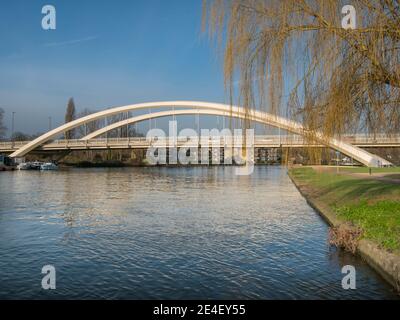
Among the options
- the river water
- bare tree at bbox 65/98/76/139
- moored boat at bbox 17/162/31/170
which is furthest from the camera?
bare tree at bbox 65/98/76/139

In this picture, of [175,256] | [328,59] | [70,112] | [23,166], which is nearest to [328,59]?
[328,59]

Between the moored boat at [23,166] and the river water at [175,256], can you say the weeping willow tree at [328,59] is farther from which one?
the moored boat at [23,166]

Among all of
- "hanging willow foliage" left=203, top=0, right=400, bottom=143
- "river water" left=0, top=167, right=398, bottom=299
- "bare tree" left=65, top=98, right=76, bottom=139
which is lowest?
"river water" left=0, top=167, right=398, bottom=299

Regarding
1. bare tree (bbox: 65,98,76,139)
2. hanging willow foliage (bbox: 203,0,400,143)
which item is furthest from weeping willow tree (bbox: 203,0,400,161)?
bare tree (bbox: 65,98,76,139)

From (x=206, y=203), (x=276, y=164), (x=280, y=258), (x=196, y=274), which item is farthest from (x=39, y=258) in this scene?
(x=276, y=164)

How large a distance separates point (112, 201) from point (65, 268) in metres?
11.0

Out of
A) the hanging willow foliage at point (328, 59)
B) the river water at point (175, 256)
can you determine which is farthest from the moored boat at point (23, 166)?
the hanging willow foliage at point (328, 59)

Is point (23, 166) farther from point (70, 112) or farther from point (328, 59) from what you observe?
point (328, 59)

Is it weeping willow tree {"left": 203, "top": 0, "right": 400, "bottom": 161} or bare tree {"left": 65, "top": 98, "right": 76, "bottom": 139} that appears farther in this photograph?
bare tree {"left": 65, "top": 98, "right": 76, "bottom": 139}

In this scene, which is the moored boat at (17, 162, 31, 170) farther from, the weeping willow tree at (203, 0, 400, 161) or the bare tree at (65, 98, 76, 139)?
the weeping willow tree at (203, 0, 400, 161)

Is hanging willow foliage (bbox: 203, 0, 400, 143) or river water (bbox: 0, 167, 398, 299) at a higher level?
hanging willow foliage (bbox: 203, 0, 400, 143)

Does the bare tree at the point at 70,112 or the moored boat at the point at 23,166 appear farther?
the bare tree at the point at 70,112

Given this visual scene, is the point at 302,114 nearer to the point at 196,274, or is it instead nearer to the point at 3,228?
the point at 196,274

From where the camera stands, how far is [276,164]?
303 ft
